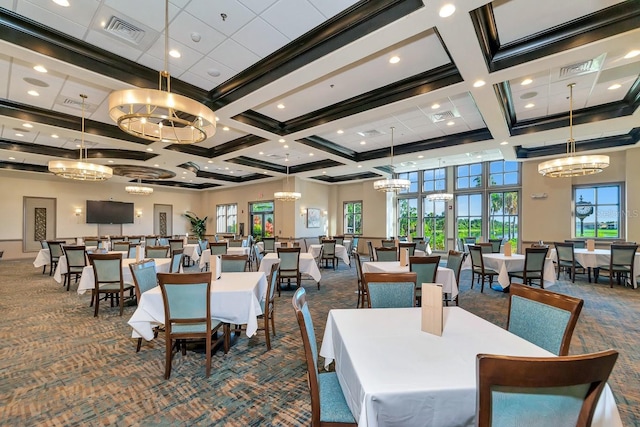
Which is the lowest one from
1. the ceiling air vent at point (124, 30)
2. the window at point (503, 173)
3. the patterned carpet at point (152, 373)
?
the patterned carpet at point (152, 373)

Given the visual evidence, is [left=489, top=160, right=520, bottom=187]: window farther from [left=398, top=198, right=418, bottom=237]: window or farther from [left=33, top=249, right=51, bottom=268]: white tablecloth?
[left=33, top=249, right=51, bottom=268]: white tablecloth

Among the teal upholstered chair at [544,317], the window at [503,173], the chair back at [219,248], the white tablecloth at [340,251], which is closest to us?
the teal upholstered chair at [544,317]

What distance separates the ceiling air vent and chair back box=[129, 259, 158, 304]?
2.75 meters

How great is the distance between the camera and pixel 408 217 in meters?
12.6

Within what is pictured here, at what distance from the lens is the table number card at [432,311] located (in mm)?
1741

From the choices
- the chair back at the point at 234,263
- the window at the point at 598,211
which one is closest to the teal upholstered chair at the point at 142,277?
the chair back at the point at 234,263

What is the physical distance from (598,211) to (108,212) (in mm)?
18087

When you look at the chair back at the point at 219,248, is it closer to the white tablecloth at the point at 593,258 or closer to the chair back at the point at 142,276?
the chair back at the point at 142,276

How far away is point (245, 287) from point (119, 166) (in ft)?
31.2

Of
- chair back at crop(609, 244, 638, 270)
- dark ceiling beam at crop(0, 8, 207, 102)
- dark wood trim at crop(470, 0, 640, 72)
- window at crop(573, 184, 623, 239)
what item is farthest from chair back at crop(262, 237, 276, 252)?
window at crop(573, 184, 623, 239)

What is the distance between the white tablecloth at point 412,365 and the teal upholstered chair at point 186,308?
1.28m

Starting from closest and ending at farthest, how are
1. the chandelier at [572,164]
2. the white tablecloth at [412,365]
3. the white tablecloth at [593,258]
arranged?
the white tablecloth at [412,365] < the chandelier at [572,164] < the white tablecloth at [593,258]

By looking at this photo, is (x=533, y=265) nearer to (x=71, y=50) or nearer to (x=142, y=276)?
(x=142, y=276)

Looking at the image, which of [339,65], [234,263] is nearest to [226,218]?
[234,263]
